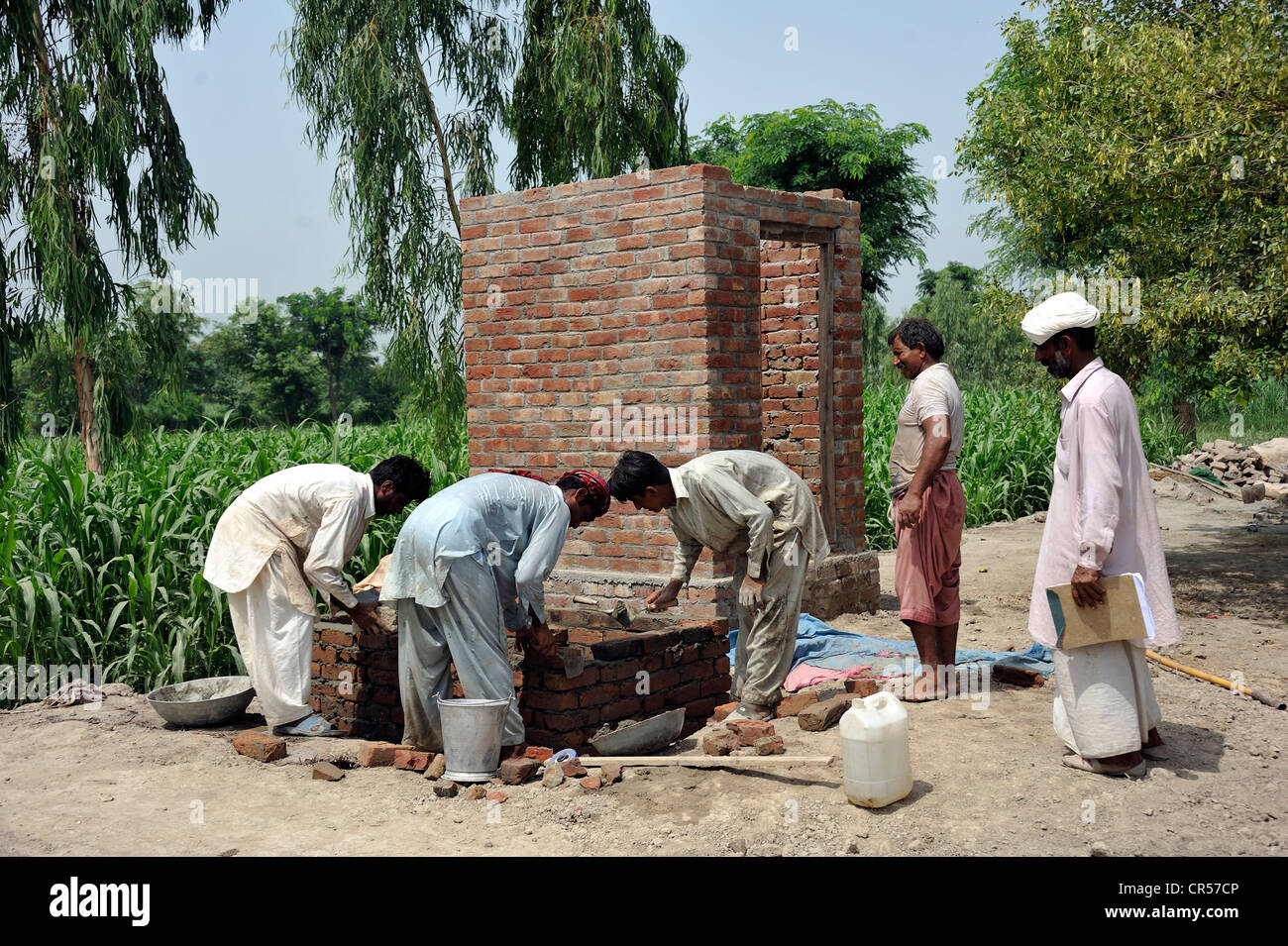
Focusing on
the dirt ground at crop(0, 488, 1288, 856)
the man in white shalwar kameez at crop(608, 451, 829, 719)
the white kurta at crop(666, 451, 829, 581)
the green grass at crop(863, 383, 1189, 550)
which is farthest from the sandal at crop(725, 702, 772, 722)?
the green grass at crop(863, 383, 1189, 550)

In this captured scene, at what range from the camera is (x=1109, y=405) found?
14.2 ft

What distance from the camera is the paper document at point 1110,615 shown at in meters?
4.24

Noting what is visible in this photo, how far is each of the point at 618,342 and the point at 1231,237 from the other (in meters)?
4.30

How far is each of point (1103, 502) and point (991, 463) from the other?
33.3ft

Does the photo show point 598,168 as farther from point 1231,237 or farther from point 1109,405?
point 1109,405

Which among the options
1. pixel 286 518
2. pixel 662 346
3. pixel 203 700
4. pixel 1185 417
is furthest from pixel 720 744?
pixel 1185 417

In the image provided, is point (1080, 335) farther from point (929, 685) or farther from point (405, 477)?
point (405, 477)

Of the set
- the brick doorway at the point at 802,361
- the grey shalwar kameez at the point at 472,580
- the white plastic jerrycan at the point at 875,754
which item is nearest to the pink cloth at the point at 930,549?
the white plastic jerrycan at the point at 875,754

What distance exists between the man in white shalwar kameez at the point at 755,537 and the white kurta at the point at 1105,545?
1254 mm

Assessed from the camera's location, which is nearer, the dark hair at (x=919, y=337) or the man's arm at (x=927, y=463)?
the man's arm at (x=927, y=463)

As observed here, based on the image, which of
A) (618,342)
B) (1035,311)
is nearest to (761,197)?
(618,342)

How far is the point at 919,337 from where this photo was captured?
228 inches

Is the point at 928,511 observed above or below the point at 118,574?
above

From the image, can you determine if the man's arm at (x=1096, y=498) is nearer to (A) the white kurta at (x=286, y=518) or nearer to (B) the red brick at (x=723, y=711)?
(B) the red brick at (x=723, y=711)
